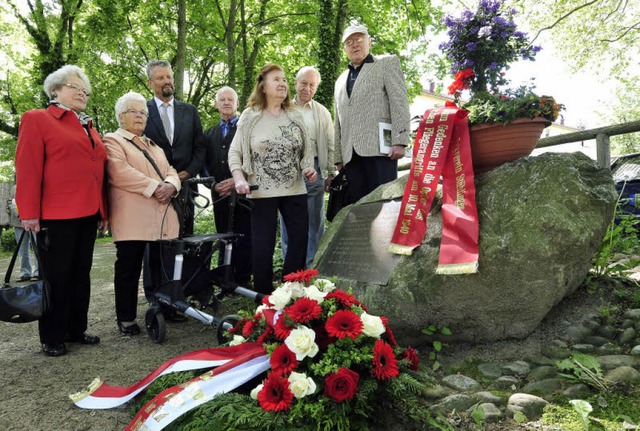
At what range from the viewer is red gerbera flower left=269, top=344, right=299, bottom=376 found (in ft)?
6.68

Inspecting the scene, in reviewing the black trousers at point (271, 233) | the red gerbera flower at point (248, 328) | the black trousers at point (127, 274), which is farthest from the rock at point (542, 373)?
the black trousers at point (127, 274)

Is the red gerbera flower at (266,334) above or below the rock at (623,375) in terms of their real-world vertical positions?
above

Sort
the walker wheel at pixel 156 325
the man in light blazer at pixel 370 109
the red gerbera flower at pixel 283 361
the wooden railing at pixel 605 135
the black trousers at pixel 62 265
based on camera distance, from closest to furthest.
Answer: the red gerbera flower at pixel 283 361 → the black trousers at pixel 62 265 → the walker wheel at pixel 156 325 → the man in light blazer at pixel 370 109 → the wooden railing at pixel 605 135

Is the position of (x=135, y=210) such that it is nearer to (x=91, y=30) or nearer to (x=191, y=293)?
(x=191, y=293)

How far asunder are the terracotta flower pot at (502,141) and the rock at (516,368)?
1.22 meters

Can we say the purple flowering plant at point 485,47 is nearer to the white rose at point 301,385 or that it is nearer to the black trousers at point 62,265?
the white rose at point 301,385

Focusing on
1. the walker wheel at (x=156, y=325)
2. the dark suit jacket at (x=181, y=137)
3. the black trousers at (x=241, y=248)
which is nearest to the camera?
the walker wheel at (x=156, y=325)

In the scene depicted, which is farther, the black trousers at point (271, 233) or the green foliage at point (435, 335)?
the black trousers at point (271, 233)

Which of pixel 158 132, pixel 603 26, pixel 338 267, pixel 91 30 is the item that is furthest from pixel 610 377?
pixel 603 26

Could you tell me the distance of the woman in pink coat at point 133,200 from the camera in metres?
3.66

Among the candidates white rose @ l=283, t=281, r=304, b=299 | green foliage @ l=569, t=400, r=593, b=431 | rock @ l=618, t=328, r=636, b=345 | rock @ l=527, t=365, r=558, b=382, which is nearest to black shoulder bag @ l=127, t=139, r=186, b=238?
white rose @ l=283, t=281, r=304, b=299

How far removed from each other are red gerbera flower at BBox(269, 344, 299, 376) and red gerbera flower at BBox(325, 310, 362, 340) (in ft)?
0.66

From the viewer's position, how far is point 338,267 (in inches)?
140

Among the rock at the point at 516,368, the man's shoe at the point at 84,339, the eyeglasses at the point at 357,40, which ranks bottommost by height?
the man's shoe at the point at 84,339
